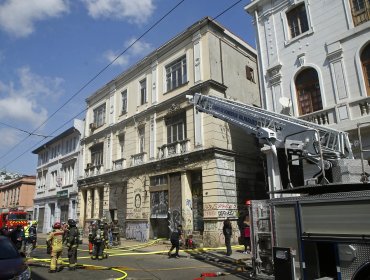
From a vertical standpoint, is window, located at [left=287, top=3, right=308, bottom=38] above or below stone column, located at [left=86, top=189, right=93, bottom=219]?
above

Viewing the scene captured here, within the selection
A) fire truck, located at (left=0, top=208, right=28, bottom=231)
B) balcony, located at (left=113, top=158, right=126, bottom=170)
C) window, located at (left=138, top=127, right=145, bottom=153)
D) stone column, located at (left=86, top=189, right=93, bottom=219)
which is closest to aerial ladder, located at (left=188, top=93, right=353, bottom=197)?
window, located at (left=138, top=127, right=145, bottom=153)

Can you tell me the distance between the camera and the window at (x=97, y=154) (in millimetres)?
30062

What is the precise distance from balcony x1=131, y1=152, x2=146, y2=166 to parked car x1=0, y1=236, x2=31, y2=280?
1558cm

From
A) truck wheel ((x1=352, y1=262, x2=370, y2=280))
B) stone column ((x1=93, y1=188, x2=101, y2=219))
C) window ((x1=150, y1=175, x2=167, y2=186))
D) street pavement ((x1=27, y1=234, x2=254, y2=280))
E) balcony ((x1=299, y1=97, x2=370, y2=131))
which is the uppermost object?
balcony ((x1=299, y1=97, x2=370, y2=131))

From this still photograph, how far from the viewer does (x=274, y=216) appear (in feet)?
23.7

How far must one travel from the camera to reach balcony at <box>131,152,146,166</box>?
23.9 metres

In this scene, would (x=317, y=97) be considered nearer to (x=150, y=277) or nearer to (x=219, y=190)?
(x=219, y=190)

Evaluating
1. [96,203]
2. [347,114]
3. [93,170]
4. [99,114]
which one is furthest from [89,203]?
[347,114]

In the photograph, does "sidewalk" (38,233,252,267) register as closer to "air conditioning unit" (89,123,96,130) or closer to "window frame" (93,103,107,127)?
"window frame" (93,103,107,127)

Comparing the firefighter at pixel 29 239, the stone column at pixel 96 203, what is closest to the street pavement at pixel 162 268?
the firefighter at pixel 29 239

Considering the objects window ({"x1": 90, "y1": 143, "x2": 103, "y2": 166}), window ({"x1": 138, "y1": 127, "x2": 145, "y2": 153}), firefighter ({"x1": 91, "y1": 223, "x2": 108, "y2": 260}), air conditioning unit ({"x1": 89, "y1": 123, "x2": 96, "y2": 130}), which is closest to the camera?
firefighter ({"x1": 91, "y1": 223, "x2": 108, "y2": 260})

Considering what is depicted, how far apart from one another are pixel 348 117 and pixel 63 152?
3226 cm

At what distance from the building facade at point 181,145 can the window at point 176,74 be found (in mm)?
67

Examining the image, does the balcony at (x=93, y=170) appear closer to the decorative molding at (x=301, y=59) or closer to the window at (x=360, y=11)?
the decorative molding at (x=301, y=59)
